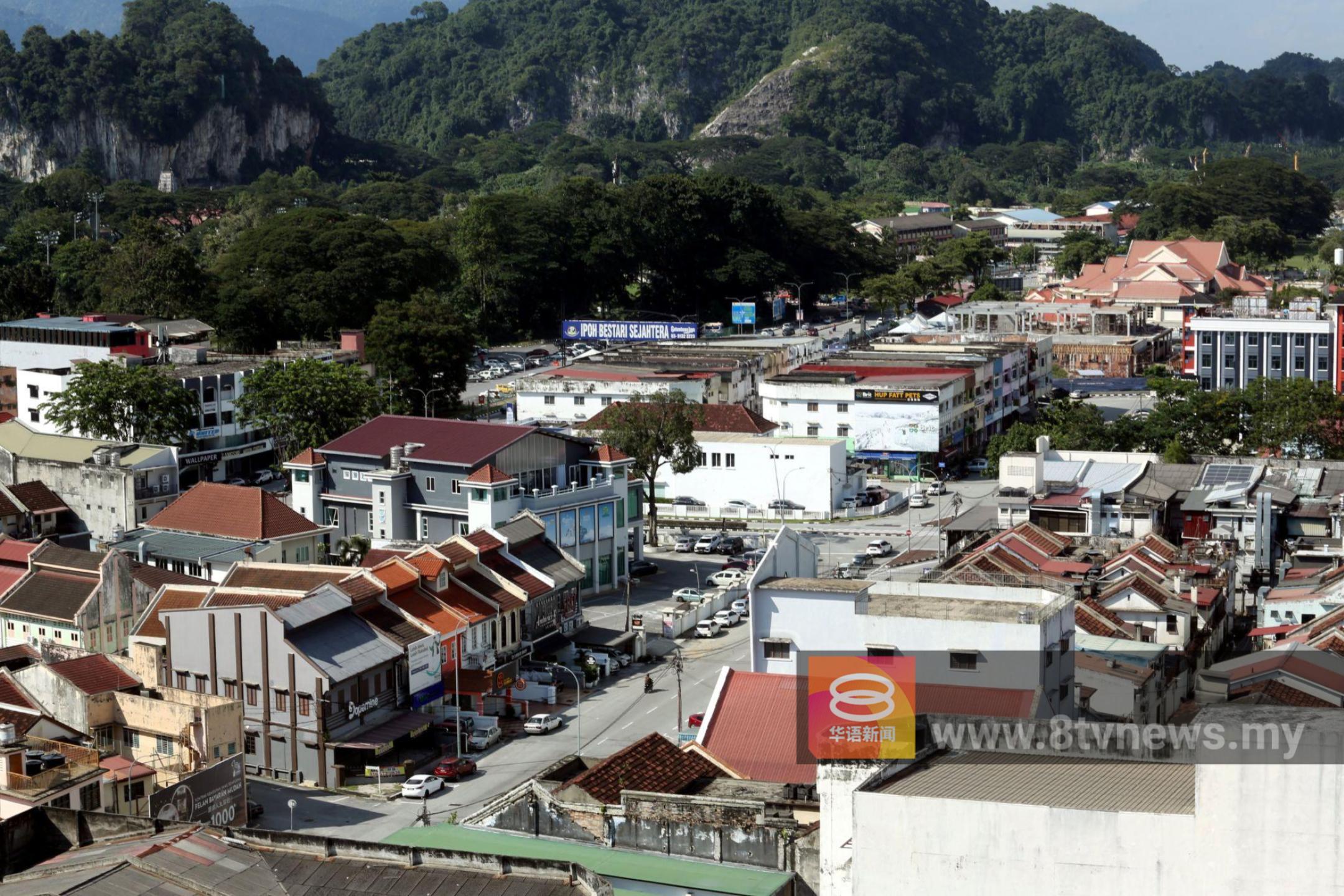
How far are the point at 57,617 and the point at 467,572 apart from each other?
8646mm

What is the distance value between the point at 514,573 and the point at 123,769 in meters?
13.6

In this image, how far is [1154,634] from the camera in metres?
37.8

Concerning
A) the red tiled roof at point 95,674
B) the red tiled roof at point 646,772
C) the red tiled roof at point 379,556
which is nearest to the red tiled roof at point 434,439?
the red tiled roof at point 379,556

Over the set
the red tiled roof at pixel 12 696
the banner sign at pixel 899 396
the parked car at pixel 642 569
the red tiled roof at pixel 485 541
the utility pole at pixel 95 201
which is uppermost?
the utility pole at pixel 95 201

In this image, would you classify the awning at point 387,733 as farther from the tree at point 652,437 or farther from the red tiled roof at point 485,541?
the tree at point 652,437

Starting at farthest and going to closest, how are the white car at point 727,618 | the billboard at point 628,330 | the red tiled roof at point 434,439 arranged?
1. the billboard at point 628,330
2. the red tiled roof at point 434,439
3. the white car at point 727,618

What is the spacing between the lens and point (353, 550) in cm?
4597

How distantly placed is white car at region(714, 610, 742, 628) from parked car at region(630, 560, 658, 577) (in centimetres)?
524

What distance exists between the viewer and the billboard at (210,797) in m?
28.4

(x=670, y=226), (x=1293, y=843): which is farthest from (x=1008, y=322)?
(x=1293, y=843)

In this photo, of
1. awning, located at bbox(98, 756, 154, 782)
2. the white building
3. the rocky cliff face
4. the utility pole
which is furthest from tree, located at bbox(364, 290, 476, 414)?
the rocky cliff face

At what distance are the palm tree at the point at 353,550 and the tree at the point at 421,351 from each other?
20.0 metres

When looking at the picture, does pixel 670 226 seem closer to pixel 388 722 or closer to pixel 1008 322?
pixel 1008 322

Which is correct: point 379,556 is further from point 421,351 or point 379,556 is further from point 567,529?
point 421,351
